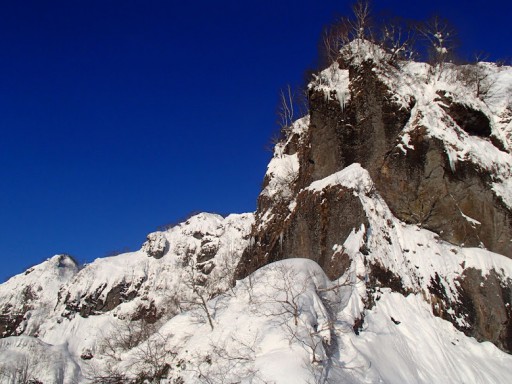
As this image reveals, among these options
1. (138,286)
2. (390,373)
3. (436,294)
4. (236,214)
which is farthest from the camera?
(236,214)

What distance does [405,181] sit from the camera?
28.8 meters

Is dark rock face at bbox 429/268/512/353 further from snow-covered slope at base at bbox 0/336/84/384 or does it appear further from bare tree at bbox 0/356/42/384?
snow-covered slope at base at bbox 0/336/84/384

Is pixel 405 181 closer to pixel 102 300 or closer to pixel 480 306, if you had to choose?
pixel 480 306

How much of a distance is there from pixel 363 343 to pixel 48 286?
101 meters

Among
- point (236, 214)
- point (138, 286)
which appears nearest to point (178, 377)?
point (138, 286)

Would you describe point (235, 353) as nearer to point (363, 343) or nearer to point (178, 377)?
point (178, 377)

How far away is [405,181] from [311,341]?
1553 centimetres

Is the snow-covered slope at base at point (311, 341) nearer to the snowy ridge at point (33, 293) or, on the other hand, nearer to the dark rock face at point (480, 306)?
the dark rock face at point (480, 306)

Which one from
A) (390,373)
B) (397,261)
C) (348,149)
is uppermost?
(348,149)

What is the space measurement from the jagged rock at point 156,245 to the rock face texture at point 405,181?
60.0 metres

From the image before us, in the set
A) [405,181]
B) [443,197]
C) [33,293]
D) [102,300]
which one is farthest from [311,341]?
[33,293]

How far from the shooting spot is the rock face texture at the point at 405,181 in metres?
24.8

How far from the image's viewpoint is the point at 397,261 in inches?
974

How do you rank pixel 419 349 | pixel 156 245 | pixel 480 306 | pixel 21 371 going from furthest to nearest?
pixel 156 245
pixel 21 371
pixel 480 306
pixel 419 349
